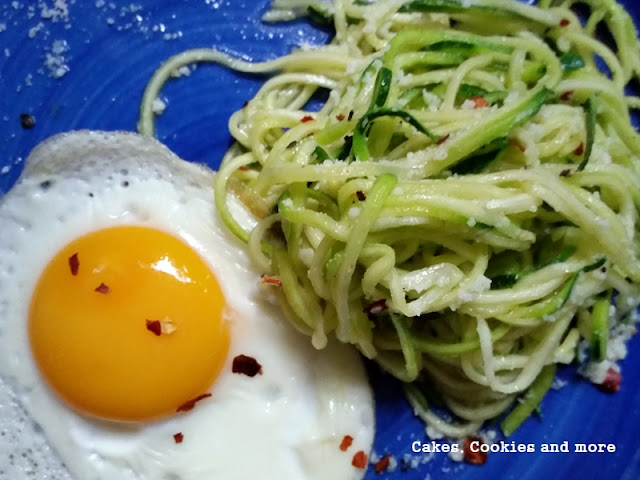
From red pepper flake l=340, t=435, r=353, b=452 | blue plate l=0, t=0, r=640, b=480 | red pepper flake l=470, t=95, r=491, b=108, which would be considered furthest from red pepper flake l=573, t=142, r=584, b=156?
red pepper flake l=340, t=435, r=353, b=452

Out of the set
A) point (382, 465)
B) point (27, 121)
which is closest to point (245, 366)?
point (382, 465)

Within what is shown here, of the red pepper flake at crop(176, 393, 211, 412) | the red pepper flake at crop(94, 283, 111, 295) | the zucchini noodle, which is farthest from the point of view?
the red pepper flake at crop(176, 393, 211, 412)

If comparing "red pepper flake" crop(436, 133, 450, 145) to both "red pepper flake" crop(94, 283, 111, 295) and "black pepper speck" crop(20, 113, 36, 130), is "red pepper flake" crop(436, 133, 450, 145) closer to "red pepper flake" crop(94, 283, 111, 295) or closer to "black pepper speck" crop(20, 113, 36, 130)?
"red pepper flake" crop(94, 283, 111, 295)

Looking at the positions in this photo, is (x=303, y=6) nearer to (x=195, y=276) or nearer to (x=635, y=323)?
(x=195, y=276)

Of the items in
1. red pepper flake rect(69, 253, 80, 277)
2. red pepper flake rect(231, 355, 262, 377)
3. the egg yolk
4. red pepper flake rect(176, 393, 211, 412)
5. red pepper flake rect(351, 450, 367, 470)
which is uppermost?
red pepper flake rect(69, 253, 80, 277)

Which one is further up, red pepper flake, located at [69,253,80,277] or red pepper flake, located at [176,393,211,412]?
red pepper flake, located at [69,253,80,277]

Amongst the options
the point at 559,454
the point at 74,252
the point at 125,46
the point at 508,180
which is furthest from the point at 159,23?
the point at 559,454

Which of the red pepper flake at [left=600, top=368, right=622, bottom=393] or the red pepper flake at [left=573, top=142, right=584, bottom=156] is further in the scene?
the red pepper flake at [left=600, top=368, right=622, bottom=393]
